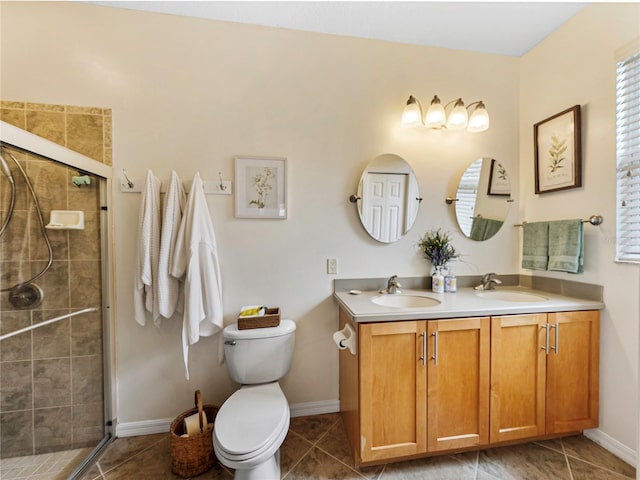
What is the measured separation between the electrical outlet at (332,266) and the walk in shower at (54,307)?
1.36 m

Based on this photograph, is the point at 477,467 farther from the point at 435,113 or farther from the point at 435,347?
the point at 435,113

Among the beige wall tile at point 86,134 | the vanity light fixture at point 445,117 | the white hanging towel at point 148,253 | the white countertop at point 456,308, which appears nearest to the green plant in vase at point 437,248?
the white countertop at point 456,308

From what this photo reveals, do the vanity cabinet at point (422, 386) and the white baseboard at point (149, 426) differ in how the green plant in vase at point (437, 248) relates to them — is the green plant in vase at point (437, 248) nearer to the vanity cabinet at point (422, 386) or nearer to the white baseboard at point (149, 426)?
the vanity cabinet at point (422, 386)

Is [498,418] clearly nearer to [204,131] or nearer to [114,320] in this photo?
[114,320]

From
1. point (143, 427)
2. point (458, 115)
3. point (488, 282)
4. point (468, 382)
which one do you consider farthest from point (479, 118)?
point (143, 427)

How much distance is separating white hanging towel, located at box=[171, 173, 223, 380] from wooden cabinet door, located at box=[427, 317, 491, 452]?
1211 millimetres

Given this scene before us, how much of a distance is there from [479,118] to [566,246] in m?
0.99

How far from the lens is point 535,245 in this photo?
1790mm

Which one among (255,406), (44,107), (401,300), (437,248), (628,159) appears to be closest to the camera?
(255,406)

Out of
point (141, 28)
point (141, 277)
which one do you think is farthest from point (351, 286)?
point (141, 28)

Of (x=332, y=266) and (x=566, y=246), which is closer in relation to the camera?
(x=566, y=246)

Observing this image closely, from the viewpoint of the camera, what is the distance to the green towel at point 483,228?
1.92 metres

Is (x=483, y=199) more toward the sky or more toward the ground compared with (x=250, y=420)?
more toward the sky

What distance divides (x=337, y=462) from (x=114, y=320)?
1548 millimetres
